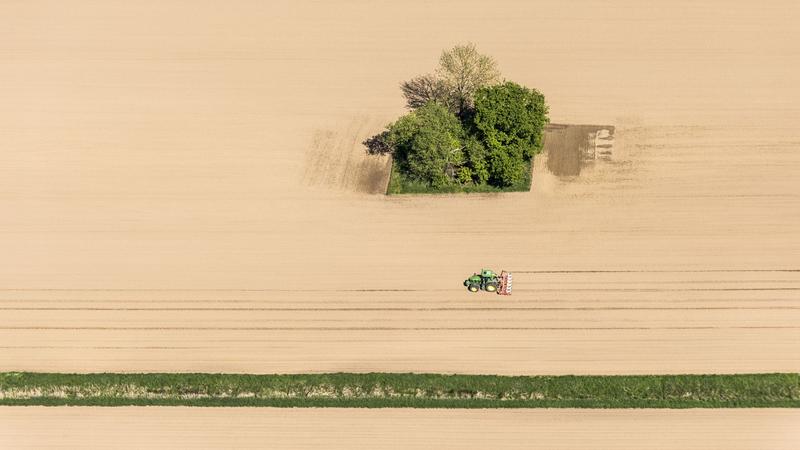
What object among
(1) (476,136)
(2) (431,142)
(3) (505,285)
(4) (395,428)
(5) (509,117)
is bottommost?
(4) (395,428)

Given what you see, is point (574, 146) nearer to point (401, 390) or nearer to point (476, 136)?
point (476, 136)

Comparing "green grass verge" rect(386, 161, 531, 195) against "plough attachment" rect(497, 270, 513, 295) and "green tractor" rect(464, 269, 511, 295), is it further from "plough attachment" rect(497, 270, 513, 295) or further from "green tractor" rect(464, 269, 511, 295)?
"plough attachment" rect(497, 270, 513, 295)

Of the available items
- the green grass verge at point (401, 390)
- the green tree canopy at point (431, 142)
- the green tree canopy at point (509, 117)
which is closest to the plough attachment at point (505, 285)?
the green grass verge at point (401, 390)

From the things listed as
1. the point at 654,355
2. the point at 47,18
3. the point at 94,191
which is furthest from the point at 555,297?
the point at 47,18

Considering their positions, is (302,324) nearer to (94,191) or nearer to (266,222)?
(266,222)

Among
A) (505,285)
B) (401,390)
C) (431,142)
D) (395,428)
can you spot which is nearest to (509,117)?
(431,142)

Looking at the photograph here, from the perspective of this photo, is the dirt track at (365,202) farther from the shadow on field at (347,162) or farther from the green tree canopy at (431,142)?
the green tree canopy at (431,142)
